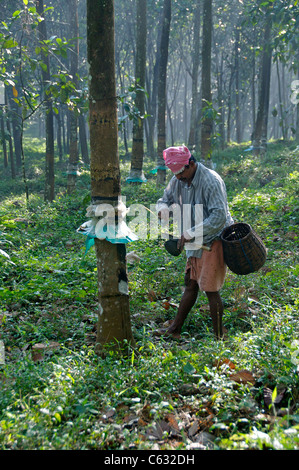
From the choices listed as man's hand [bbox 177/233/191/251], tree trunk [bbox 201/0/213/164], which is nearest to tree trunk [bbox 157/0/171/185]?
tree trunk [bbox 201/0/213/164]

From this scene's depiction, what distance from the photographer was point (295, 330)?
3271 mm

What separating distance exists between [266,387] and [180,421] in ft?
2.10

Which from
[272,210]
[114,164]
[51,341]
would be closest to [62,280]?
[51,341]

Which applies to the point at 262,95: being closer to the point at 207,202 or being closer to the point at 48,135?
the point at 48,135

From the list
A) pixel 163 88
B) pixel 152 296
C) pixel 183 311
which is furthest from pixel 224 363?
pixel 163 88

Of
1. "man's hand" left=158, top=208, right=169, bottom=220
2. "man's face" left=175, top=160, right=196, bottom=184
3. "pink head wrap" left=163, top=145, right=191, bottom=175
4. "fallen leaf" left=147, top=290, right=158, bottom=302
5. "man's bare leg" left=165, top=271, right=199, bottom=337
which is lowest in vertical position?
"fallen leaf" left=147, top=290, right=158, bottom=302

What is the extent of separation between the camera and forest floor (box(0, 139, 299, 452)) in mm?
2357

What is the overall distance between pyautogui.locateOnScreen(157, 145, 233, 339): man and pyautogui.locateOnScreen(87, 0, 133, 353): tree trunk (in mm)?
726

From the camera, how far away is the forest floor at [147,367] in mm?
2357

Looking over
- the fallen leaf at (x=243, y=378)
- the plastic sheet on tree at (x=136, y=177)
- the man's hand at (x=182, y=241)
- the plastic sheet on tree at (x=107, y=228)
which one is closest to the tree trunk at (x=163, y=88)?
the plastic sheet on tree at (x=136, y=177)

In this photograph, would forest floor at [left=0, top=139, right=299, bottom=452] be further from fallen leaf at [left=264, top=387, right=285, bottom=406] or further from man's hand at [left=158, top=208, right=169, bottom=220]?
man's hand at [left=158, top=208, right=169, bottom=220]

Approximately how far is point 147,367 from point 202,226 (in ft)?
4.37
